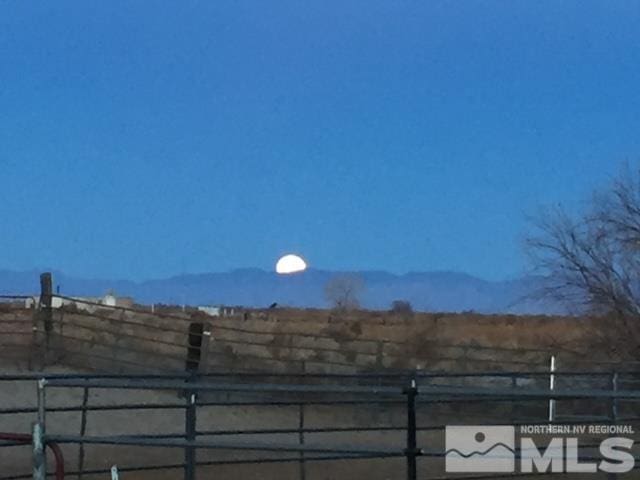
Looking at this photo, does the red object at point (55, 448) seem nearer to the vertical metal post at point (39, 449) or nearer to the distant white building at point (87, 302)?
the vertical metal post at point (39, 449)

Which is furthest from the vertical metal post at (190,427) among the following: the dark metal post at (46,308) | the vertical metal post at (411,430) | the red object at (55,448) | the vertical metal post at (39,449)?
the dark metal post at (46,308)

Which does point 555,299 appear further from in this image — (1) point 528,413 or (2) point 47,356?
(2) point 47,356

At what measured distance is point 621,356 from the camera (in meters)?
20.0

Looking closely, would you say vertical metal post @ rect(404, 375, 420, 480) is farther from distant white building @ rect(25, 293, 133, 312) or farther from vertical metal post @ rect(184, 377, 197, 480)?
distant white building @ rect(25, 293, 133, 312)

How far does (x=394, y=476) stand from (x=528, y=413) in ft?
20.5

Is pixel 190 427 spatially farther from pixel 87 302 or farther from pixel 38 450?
pixel 87 302

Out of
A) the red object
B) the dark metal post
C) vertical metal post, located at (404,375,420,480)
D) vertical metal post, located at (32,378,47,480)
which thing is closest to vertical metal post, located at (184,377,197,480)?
the red object

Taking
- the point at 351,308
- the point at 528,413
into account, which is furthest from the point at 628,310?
the point at 351,308

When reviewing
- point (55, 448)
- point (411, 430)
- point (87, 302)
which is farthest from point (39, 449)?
point (87, 302)

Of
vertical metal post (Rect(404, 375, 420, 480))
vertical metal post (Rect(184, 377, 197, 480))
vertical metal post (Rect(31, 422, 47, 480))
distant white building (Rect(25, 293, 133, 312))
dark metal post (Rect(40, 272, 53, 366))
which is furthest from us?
distant white building (Rect(25, 293, 133, 312))

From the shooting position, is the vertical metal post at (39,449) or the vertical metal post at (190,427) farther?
the vertical metal post at (190,427)

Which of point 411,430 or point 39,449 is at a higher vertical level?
point 411,430

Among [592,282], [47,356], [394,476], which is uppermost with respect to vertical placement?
[592,282]

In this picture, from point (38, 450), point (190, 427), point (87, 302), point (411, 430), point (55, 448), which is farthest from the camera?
point (87, 302)
